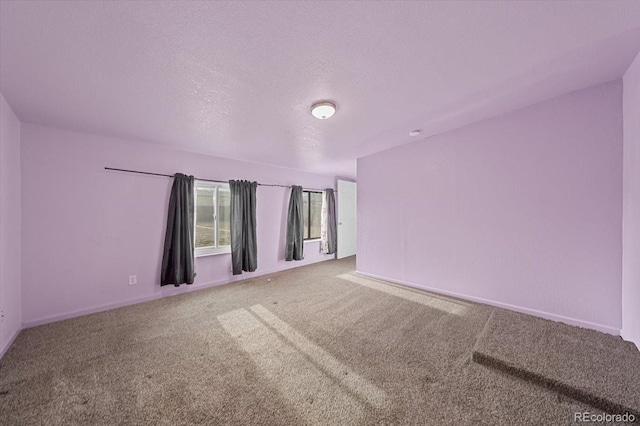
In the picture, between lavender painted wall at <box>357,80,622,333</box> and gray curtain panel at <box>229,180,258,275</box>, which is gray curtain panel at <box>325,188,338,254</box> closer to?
gray curtain panel at <box>229,180,258,275</box>

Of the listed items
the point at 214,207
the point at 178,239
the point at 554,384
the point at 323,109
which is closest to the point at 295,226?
the point at 214,207

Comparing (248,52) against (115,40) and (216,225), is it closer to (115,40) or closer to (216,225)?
(115,40)

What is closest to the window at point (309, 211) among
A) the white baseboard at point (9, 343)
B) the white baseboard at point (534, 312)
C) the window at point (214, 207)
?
the window at point (214, 207)

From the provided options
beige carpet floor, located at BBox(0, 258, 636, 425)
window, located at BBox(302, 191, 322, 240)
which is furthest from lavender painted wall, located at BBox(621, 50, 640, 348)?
window, located at BBox(302, 191, 322, 240)

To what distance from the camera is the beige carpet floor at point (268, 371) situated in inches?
51.9

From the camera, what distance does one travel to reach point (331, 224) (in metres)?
5.60

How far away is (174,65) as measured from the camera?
1.53 metres

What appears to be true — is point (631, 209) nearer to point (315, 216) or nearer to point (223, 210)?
point (223, 210)

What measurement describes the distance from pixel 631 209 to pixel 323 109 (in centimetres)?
259

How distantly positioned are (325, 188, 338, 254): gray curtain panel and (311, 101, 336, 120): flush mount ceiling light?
3468 millimetres

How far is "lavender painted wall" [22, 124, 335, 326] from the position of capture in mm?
2416

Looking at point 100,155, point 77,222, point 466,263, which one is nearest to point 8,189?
point 77,222

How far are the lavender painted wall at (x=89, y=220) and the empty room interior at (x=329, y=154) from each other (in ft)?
0.07

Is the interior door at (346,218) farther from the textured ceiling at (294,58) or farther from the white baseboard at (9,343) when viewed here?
the white baseboard at (9,343)
